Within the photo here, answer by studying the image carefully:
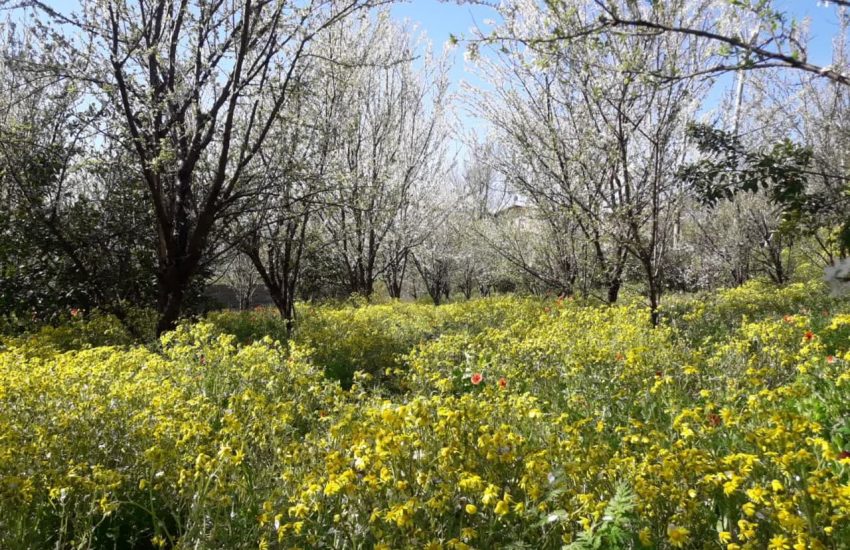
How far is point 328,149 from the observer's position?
8469 millimetres

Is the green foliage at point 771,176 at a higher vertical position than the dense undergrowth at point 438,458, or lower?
higher

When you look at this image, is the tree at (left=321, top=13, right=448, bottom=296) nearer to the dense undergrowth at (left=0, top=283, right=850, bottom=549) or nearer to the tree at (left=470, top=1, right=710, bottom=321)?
the tree at (left=470, top=1, right=710, bottom=321)

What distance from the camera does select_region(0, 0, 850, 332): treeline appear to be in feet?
17.5

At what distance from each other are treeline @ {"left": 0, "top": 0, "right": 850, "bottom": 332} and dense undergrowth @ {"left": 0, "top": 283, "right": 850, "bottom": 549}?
1.51 metres

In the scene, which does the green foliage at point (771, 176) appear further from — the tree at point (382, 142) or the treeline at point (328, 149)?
the tree at point (382, 142)

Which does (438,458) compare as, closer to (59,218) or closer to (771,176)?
(771,176)

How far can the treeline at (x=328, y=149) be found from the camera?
534 centimetres

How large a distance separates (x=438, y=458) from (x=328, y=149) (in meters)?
7.12

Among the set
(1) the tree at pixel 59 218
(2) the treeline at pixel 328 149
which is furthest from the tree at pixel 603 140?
(1) the tree at pixel 59 218

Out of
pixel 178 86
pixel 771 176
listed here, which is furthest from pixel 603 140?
pixel 178 86

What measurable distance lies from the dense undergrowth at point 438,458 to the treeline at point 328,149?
1.51 meters

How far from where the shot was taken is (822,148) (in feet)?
32.3

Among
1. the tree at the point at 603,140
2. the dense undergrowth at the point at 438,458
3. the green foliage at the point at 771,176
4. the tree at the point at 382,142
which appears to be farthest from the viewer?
the tree at the point at 382,142

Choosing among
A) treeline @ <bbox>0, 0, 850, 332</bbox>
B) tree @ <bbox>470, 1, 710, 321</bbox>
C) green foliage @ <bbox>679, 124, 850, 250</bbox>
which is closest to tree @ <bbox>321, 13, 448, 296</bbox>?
treeline @ <bbox>0, 0, 850, 332</bbox>
